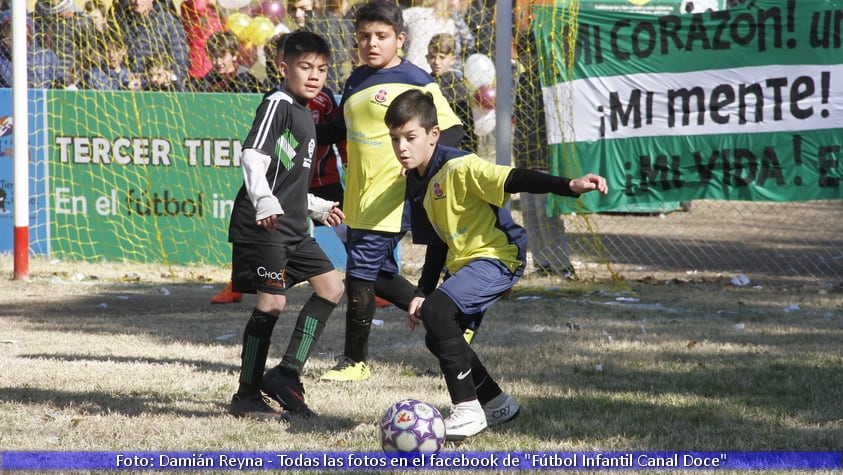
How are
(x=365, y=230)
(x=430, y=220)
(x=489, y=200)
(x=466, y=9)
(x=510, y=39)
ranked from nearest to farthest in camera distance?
(x=489, y=200) → (x=430, y=220) → (x=365, y=230) → (x=510, y=39) → (x=466, y=9)

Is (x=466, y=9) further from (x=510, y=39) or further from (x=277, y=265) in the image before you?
(x=277, y=265)

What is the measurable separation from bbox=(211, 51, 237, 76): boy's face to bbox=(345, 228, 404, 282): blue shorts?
5580 millimetres

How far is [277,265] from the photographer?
14.8ft

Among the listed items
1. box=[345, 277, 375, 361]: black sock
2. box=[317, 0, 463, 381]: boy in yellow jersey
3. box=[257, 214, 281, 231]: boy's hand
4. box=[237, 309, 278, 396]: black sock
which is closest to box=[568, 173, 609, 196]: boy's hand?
box=[257, 214, 281, 231]: boy's hand

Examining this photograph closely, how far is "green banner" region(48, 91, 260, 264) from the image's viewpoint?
10.3 meters

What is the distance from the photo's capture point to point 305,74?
15.0ft

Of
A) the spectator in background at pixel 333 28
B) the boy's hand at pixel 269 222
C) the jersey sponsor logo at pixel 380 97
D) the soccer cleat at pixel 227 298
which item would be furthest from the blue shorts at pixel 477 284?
the spectator in background at pixel 333 28

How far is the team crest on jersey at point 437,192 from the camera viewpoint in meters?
4.25

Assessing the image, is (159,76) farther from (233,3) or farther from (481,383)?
(481,383)

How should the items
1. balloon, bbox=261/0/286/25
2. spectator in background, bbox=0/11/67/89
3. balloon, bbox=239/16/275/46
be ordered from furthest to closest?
1. balloon, bbox=261/0/286/25
2. spectator in background, bbox=0/11/67/89
3. balloon, bbox=239/16/275/46

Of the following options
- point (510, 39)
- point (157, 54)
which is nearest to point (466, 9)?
point (510, 39)

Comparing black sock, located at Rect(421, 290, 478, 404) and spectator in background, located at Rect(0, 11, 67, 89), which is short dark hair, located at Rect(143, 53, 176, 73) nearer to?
spectator in background, located at Rect(0, 11, 67, 89)

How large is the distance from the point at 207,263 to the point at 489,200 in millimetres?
6655

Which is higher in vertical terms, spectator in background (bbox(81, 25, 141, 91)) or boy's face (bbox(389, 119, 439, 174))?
spectator in background (bbox(81, 25, 141, 91))
